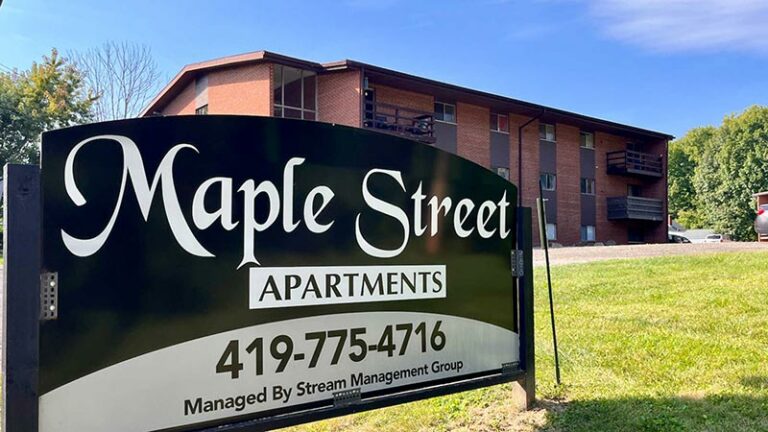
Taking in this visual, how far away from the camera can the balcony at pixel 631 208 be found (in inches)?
1335

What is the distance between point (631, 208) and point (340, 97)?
63.1 feet

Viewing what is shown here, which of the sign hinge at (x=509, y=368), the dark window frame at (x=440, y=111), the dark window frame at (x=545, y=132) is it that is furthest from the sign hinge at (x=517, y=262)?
the dark window frame at (x=545, y=132)

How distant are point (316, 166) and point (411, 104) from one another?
2280cm

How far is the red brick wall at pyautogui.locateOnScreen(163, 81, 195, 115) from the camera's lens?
2566 centimetres

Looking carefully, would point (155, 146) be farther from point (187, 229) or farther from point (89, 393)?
point (89, 393)

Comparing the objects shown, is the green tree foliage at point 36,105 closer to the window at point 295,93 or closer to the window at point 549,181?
the window at point 295,93

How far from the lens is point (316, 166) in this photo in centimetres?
332

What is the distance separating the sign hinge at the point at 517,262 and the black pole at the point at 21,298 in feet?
9.51

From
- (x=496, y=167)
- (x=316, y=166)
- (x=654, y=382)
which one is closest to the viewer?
(x=316, y=166)

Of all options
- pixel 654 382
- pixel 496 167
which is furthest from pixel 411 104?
pixel 654 382

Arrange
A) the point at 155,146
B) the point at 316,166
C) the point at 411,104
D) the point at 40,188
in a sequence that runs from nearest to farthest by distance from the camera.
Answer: the point at 40,188, the point at 155,146, the point at 316,166, the point at 411,104

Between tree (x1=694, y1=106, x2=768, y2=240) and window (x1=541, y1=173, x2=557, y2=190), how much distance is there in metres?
27.2

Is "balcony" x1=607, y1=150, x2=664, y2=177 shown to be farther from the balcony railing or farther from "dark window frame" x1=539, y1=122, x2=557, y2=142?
the balcony railing

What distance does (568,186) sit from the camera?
32.2 meters
